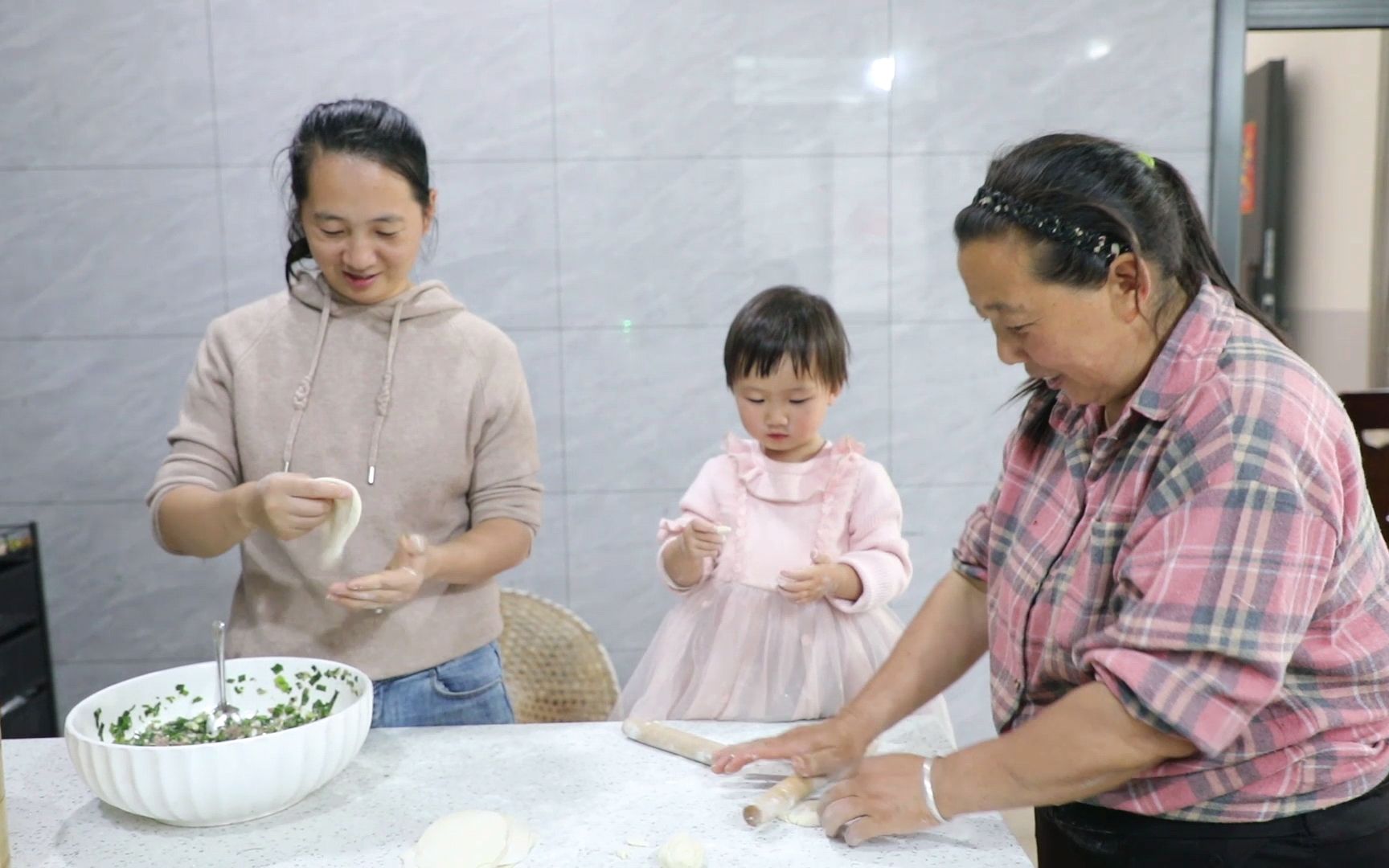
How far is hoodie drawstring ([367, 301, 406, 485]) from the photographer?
1.55m

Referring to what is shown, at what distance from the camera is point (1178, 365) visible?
1.06 meters

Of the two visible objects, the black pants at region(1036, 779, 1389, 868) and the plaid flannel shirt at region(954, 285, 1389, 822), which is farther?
the black pants at region(1036, 779, 1389, 868)

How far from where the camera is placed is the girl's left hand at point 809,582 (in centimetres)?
172

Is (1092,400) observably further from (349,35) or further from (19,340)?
(19,340)

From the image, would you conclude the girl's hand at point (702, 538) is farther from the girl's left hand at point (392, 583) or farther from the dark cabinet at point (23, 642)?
the dark cabinet at point (23, 642)

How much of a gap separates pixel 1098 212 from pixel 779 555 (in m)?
0.97

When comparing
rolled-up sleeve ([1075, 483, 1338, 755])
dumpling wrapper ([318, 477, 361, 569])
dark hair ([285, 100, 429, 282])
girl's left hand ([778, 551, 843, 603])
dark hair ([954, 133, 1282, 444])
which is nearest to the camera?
rolled-up sleeve ([1075, 483, 1338, 755])

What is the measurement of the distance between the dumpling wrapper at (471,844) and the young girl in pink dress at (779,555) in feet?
2.31

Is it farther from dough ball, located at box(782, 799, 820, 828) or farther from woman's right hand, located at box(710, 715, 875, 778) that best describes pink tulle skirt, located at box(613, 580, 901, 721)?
dough ball, located at box(782, 799, 820, 828)

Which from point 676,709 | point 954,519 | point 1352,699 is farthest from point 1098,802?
point 954,519

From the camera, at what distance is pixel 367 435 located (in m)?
1.56

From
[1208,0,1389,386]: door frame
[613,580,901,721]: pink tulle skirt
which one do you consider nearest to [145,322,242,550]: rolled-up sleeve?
[613,580,901,721]: pink tulle skirt

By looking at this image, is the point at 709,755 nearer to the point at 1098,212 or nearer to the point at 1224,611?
the point at 1224,611

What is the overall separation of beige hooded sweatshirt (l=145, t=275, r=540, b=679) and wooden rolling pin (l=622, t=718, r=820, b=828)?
349 mm
